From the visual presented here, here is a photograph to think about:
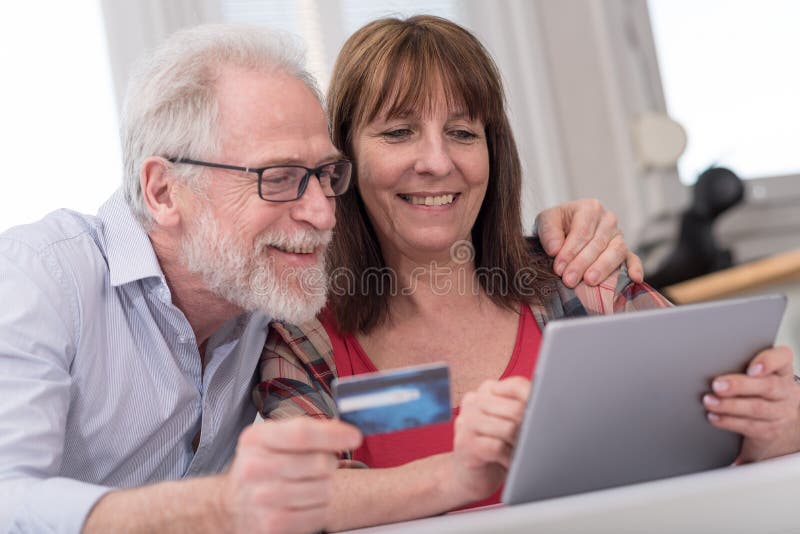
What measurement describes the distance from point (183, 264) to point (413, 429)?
0.50m

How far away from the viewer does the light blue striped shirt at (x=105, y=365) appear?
48.3 inches

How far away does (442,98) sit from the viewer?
5.47 feet

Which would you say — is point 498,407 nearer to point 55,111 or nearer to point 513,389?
point 513,389

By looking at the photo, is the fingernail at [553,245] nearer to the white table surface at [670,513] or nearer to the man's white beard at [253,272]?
the man's white beard at [253,272]

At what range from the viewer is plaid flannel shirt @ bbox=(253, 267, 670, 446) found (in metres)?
1.51

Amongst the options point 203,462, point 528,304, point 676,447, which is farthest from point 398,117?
point 676,447

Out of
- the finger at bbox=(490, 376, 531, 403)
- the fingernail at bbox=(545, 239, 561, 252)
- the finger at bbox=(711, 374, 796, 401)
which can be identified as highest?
the fingernail at bbox=(545, 239, 561, 252)

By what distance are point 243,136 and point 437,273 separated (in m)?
0.50

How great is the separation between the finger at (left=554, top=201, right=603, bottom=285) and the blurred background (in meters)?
0.98

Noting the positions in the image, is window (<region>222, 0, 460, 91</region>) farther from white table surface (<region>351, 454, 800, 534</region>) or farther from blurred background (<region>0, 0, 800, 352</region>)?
white table surface (<region>351, 454, 800, 534</region>)

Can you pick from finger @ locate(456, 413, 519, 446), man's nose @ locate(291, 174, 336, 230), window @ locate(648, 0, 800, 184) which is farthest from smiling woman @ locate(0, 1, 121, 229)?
finger @ locate(456, 413, 519, 446)

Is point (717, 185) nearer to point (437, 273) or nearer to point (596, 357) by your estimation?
point (437, 273)

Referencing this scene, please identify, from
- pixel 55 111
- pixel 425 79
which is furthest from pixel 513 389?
pixel 55 111

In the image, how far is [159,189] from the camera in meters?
1.55
